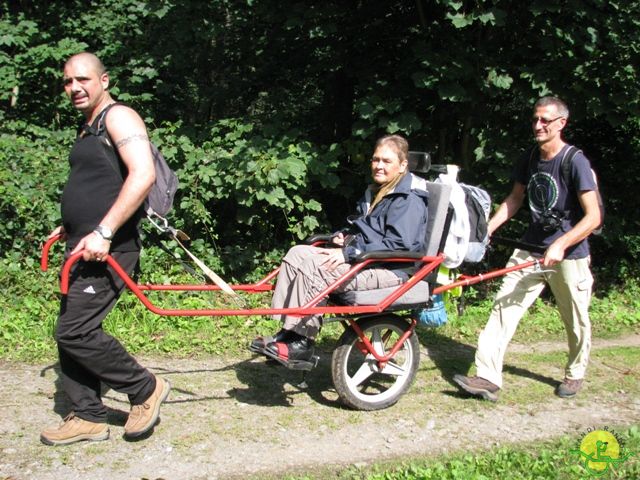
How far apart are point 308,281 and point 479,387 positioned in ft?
5.22

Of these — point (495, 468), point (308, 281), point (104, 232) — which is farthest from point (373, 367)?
point (104, 232)

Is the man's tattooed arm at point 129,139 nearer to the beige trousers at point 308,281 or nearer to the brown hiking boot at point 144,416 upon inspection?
the beige trousers at point 308,281

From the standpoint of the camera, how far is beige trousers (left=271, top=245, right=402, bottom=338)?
4258mm

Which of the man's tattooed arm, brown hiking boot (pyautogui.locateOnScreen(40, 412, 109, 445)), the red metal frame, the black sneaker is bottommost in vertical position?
brown hiking boot (pyautogui.locateOnScreen(40, 412, 109, 445))

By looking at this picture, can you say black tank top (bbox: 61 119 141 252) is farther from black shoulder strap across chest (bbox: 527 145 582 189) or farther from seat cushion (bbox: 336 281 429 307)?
black shoulder strap across chest (bbox: 527 145 582 189)

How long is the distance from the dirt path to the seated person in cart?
55 cm

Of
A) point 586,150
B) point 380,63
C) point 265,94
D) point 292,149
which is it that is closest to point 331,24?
point 380,63

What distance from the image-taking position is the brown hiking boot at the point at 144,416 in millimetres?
3967

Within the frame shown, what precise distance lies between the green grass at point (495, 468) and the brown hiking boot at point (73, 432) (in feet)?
3.77

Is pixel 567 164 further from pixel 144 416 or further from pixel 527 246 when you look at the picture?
pixel 144 416

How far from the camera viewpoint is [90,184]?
12.2ft

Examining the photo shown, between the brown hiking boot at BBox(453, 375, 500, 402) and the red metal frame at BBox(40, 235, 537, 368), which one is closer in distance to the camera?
the red metal frame at BBox(40, 235, 537, 368)

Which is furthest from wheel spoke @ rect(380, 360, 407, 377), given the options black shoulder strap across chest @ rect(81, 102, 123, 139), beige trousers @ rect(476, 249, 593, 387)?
black shoulder strap across chest @ rect(81, 102, 123, 139)

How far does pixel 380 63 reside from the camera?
7242 mm
